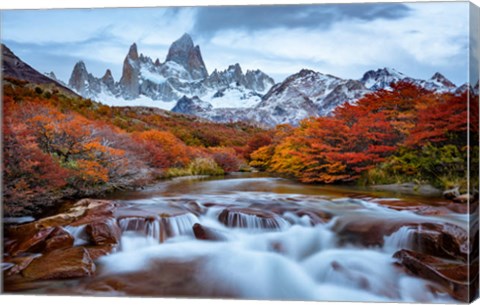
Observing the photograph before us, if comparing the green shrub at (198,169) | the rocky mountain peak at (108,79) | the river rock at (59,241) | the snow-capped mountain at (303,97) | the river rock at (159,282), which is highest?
the rocky mountain peak at (108,79)

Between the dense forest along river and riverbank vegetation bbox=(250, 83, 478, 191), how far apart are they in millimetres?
188

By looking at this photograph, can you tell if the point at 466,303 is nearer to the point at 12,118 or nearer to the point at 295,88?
the point at 295,88

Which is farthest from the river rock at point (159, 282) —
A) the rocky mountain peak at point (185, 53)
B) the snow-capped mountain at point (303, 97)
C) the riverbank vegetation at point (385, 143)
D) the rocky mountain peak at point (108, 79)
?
the rocky mountain peak at point (185, 53)

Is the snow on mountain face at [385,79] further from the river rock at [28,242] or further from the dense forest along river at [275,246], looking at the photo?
the river rock at [28,242]

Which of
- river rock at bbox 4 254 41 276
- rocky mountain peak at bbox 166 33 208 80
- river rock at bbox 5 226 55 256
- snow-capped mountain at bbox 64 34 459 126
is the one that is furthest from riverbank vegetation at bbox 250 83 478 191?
river rock at bbox 4 254 41 276

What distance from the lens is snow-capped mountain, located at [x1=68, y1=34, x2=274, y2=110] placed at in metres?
5.05

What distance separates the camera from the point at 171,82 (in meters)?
5.22

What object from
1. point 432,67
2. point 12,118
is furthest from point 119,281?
point 432,67

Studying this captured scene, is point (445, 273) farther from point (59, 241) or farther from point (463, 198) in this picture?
point (59, 241)

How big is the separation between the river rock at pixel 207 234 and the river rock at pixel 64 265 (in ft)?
3.23

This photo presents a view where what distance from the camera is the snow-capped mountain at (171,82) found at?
5051 millimetres

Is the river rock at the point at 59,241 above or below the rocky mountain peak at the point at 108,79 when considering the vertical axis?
below

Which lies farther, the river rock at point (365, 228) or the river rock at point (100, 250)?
the river rock at point (100, 250)

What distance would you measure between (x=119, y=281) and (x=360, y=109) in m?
2.73
